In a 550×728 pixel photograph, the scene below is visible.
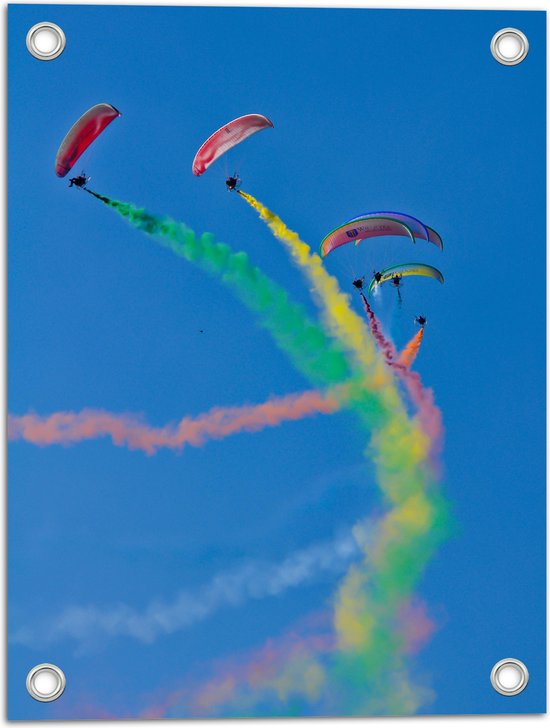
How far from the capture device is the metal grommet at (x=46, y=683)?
29.6 feet

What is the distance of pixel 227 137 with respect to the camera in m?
9.40

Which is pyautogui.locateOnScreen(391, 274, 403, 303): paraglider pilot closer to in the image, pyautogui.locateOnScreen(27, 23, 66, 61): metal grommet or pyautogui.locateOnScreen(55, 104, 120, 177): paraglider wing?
pyautogui.locateOnScreen(55, 104, 120, 177): paraglider wing

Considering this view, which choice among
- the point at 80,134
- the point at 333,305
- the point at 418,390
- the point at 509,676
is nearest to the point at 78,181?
the point at 80,134

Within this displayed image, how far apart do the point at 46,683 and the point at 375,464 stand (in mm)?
3087

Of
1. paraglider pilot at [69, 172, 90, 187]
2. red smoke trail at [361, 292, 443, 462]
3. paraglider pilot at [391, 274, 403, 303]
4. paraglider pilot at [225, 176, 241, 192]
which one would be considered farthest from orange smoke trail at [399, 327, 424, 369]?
paraglider pilot at [69, 172, 90, 187]

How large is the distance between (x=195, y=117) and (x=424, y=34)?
6.58ft

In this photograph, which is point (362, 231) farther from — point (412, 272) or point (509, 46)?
point (509, 46)

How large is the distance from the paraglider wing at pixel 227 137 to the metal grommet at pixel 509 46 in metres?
1.97

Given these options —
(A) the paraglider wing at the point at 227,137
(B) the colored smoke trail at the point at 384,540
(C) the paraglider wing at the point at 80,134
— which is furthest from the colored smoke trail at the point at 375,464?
(A) the paraglider wing at the point at 227,137

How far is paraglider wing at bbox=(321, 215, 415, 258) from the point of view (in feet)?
30.8

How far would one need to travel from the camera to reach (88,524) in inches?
364

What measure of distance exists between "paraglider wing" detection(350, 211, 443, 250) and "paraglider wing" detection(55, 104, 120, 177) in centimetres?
217

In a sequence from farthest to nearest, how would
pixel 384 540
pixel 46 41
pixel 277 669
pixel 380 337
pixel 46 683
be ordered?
pixel 380 337
pixel 46 41
pixel 384 540
pixel 277 669
pixel 46 683

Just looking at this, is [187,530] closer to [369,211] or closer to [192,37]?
[369,211]
